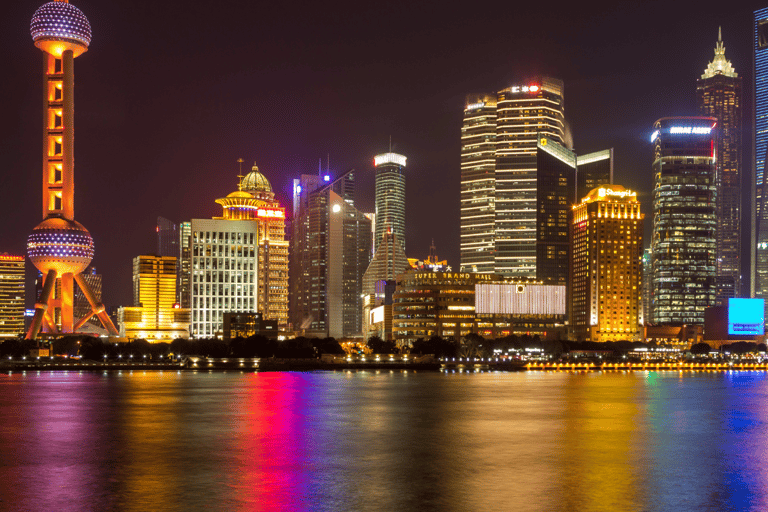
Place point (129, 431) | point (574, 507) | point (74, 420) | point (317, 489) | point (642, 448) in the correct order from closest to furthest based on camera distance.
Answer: point (574, 507) < point (317, 489) < point (642, 448) < point (129, 431) < point (74, 420)

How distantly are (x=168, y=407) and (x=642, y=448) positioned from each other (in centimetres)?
5120

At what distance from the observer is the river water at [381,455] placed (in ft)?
129

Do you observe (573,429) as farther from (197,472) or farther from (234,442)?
(197,472)

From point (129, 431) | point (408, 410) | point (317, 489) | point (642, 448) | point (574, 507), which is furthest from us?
point (408, 410)

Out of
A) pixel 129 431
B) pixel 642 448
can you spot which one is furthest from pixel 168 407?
pixel 642 448

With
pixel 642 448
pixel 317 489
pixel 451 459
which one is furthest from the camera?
pixel 642 448

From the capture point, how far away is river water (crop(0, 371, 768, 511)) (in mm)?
39219

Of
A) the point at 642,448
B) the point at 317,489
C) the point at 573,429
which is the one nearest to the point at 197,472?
the point at 317,489

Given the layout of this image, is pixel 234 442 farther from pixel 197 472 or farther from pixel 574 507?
pixel 574 507

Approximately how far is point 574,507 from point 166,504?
17281 mm

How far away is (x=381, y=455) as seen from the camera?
179 feet

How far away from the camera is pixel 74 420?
250 ft

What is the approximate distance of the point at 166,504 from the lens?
124 ft

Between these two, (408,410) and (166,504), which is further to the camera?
(408,410)
